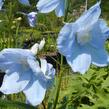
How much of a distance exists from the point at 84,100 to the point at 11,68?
178 centimetres

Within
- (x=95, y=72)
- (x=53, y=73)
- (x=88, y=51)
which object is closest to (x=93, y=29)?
(x=88, y=51)

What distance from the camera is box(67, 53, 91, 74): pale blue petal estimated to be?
1.04 meters

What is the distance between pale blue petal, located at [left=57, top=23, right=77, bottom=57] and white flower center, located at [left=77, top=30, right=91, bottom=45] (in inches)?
1.7

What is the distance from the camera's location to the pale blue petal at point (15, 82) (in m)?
1.09

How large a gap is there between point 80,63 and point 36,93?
0.13m

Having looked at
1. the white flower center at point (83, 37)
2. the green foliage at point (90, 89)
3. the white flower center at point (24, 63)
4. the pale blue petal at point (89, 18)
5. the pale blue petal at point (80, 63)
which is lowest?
the green foliage at point (90, 89)

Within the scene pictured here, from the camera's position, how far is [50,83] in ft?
3.50

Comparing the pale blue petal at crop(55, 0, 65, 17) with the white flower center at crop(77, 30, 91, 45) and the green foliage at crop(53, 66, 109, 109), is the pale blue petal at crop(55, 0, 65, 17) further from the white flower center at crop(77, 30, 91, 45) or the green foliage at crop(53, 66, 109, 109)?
the green foliage at crop(53, 66, 109, 109)

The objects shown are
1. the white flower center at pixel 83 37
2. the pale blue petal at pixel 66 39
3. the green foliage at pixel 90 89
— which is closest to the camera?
the pale blue petal at pixel 66 39

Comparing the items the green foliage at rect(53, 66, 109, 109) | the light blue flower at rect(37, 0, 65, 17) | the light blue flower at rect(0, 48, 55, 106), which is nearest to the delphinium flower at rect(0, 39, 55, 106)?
the light blue flower at rect(0, 48, 55, 106)

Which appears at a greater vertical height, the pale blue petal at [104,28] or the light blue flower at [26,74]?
the pale blue petal at [104,28]

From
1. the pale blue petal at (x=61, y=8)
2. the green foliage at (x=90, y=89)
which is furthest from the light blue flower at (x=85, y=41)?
the green foliage at (x=90, y=89)

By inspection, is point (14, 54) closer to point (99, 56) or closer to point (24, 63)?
point (24, 63)

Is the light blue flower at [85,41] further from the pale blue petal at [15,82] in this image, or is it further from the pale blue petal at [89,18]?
the pale blue petal at [15,82]
